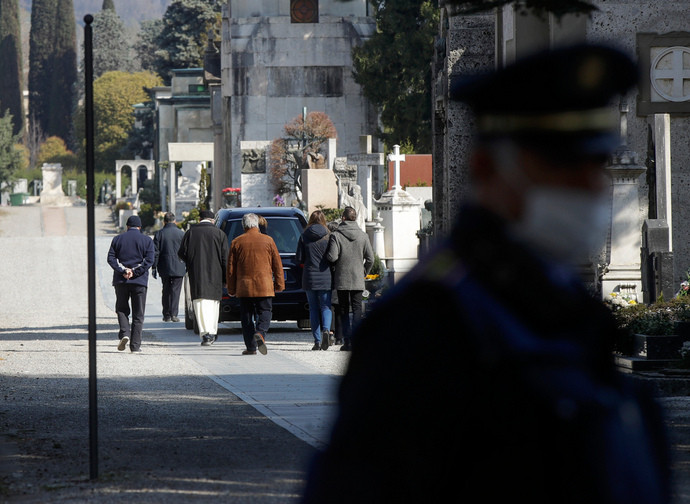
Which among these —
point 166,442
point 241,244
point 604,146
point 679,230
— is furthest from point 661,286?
point 604,146

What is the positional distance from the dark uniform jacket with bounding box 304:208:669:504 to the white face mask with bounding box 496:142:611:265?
1.2 inches

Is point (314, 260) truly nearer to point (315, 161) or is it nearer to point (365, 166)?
point (365, 166)

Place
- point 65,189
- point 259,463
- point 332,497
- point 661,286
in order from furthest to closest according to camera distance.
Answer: point 65,189 → point 661,286 → point 259,463 → point 332,497

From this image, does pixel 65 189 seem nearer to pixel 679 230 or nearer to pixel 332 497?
pixel 679 230

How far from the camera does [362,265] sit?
585 inches

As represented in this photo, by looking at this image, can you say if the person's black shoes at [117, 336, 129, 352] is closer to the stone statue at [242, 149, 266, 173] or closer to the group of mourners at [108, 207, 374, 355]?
the group of mourners at [108, 207, 374, 355]

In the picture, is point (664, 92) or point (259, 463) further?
point (664, 92)

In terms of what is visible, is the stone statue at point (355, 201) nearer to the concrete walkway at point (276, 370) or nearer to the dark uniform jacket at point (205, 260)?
the concrete walkway at point (276, 370)

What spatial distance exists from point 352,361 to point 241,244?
12.6 m

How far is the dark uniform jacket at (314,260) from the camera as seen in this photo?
14.8 meters

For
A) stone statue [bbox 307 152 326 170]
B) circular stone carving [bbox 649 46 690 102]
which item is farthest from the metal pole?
stone statue [bbox 307 152 326 170]

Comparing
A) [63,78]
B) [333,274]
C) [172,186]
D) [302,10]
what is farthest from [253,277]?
[63,78]

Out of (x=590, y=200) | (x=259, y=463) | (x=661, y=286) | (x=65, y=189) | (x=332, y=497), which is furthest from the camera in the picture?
(x=65, y=189)

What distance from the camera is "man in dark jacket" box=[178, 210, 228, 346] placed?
49.6 ft
